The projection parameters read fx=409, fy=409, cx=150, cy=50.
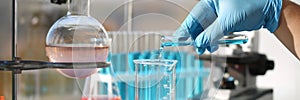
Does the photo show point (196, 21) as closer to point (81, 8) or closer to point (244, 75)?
point (81, 8)

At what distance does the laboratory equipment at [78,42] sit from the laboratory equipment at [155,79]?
0.07m

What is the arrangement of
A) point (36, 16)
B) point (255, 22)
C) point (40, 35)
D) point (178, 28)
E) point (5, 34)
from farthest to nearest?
point (36, 16)
point (40, 35)
point (5, 34)
point (255, 22)
point (178, 28)

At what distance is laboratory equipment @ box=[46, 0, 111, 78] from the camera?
0.69 meters

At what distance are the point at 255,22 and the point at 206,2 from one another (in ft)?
0.40

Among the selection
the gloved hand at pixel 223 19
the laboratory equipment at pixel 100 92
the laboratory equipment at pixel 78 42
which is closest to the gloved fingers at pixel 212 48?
the gloved hand at pixel 223 19

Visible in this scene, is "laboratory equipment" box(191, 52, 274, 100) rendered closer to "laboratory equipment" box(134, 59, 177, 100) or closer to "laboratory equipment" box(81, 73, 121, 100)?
"laboratory equipment" box(81, 73, 121, 100)

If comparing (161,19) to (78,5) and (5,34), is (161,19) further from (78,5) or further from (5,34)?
(5,34)

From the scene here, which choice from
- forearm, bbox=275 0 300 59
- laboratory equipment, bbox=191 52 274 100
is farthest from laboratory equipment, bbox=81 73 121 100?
laboratory equipment, bbox=191 52 274 100

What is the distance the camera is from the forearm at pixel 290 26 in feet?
2.63

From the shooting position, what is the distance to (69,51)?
2.27ft

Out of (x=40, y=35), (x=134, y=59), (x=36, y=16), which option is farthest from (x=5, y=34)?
(x=134, y=59)

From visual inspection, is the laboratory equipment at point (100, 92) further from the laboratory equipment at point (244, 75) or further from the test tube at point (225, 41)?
the laboratory equipment at point (244, 75)

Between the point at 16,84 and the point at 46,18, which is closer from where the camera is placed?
the point at 16,84

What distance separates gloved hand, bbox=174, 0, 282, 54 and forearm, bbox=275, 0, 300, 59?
0.01m
